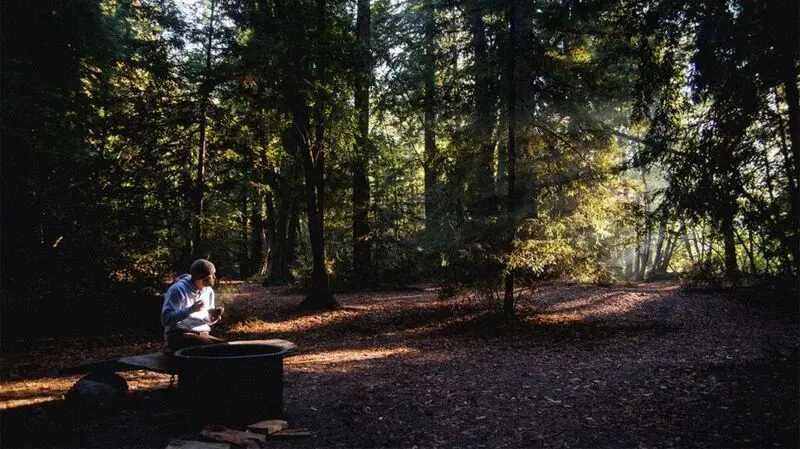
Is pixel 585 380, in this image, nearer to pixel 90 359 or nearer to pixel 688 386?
pixel 688 386

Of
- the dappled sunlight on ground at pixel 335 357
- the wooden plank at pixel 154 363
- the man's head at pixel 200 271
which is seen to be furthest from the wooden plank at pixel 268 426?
the dappled sunlight on ground at pixel 335 357

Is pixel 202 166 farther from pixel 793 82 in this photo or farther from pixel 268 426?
pixel 793 82

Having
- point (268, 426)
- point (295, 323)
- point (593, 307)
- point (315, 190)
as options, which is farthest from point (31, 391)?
point (593, 307)

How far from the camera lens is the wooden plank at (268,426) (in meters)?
5.31

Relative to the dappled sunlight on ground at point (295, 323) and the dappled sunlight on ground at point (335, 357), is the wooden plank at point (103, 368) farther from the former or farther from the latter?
the dappled sunlight on ground at point (295, 323)

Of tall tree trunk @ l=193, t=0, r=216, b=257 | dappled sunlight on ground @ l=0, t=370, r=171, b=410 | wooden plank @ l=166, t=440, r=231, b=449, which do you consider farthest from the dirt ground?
tall tree trunk @ l=193, t=0, r=216, b=257

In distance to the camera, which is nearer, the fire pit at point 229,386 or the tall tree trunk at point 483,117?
the fire pit at point 229,386

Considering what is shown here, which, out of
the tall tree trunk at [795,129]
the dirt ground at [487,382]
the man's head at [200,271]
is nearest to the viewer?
the dirt ground at [487,382]

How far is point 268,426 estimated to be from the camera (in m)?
5.36

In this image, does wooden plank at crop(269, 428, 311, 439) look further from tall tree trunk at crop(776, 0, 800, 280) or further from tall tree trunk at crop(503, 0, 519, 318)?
tall tree trunk at crop(776, 0, 800, 280)

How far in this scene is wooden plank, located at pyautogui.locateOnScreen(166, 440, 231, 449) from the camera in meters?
4.67

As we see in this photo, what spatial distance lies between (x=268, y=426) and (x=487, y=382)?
3.50 metres

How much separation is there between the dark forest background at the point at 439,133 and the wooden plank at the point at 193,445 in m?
5.48

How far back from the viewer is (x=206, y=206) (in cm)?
1334
